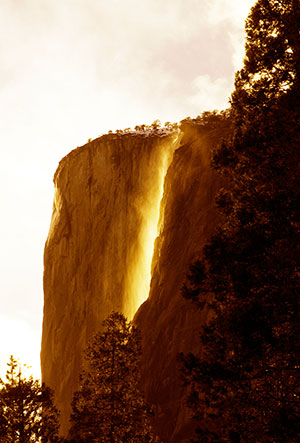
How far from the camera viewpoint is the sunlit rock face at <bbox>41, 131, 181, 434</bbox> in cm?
3653

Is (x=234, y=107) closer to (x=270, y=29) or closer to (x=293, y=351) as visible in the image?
(x=270, y=29)

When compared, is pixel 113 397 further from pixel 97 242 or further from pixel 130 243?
pixel 97 242

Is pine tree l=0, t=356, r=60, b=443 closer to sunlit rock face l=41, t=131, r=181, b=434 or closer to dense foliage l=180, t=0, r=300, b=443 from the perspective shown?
sunlit rock face l=41, t=131, r=181, b=434

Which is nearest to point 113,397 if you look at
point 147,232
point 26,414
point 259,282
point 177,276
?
point 26,414

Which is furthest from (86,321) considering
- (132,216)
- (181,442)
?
(181,442)

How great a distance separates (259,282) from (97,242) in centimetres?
3121

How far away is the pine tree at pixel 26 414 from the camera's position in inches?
806

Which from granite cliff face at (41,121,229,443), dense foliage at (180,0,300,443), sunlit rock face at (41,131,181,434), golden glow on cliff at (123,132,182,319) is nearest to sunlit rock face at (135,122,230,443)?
granite cliff face at (41,121,229,443)

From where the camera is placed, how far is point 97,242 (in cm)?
3991

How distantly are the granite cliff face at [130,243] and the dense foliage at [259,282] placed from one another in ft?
45.0

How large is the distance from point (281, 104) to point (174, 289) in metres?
18.1

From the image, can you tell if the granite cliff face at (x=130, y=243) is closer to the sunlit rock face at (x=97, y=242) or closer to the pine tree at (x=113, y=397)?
the sunlit rock face at (x=97, y=242)

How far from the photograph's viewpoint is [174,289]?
27.4m

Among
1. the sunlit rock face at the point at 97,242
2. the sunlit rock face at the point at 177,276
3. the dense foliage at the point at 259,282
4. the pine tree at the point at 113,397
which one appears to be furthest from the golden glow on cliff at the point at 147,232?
the dense foliage at the point at 259,282
